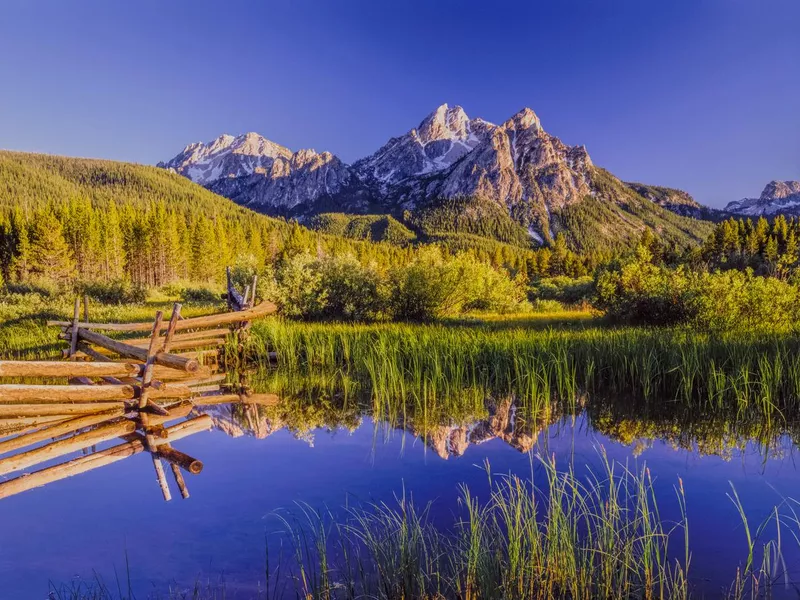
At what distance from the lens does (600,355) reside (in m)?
10.2

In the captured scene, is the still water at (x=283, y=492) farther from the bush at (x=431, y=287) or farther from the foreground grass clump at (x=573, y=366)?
the bush at (x=431, y=287)

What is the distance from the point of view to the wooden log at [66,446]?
5.77m

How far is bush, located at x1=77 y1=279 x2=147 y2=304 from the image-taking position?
1508 inches

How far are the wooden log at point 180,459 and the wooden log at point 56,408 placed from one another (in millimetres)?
1751

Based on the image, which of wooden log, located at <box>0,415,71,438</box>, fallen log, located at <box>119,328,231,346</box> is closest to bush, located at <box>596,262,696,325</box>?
fallen log, located at <box>119,328,231,346</box>

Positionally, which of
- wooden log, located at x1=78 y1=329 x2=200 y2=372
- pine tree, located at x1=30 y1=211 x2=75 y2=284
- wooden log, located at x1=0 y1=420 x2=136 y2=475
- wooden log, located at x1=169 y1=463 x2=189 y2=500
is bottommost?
wooden log, located at x1=169 y1=463 x2=189 y2=500

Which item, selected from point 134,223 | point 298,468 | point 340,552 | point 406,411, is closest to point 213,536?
point 340,552

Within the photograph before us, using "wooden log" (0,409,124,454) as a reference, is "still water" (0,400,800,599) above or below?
below

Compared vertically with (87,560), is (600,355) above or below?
above

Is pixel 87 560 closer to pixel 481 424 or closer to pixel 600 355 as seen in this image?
pixel 481 424

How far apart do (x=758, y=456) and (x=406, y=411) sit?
4.99m

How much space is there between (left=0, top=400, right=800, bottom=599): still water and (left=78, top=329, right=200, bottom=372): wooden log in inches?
44.5

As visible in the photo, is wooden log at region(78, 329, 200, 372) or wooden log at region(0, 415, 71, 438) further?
wooden log at region(78, 329, 200, 372)

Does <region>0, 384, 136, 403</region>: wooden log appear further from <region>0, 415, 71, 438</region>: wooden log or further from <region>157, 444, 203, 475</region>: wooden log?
<region>157, 444, 203, 475</region>: wooden log
